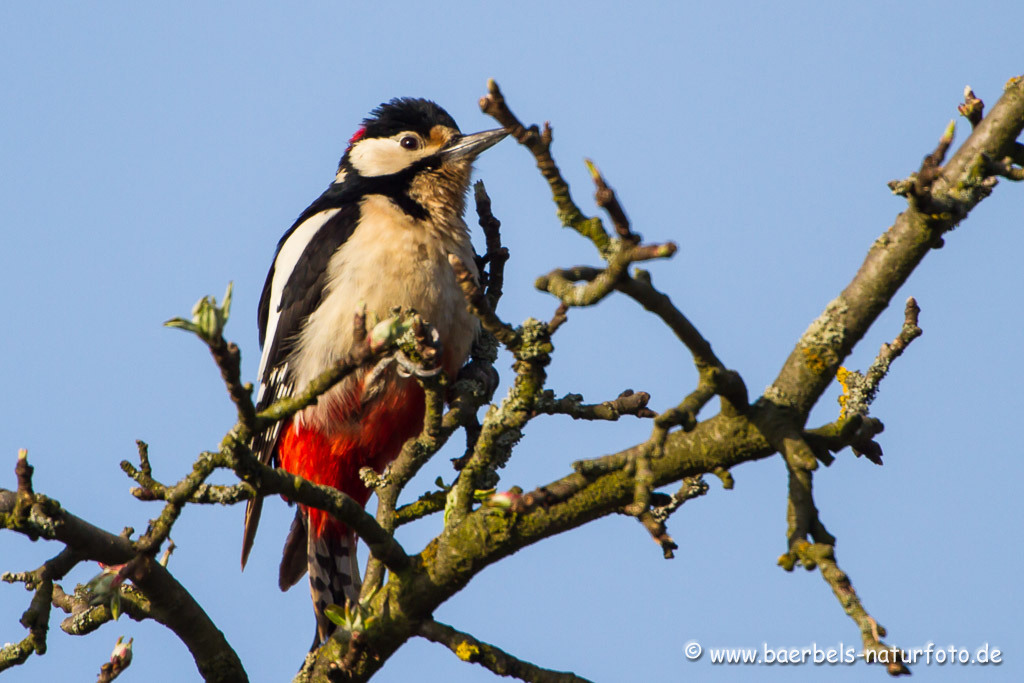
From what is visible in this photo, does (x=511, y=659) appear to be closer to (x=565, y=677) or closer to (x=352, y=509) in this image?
(x=565, y=677)

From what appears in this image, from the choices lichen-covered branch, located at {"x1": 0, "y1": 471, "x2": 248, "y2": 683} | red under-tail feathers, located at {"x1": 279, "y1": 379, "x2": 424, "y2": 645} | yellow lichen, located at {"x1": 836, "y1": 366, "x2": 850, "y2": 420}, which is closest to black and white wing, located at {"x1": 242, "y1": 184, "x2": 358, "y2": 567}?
red under-tail feathers, located at {"x1": 279, "y1": 379, "x2": 424, "y2": 645}

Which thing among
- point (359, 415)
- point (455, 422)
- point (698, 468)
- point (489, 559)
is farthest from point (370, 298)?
point (698, 468)

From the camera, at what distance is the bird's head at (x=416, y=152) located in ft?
17.1

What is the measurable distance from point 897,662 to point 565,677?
3.97 feet

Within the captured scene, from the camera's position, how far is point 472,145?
5.27 m

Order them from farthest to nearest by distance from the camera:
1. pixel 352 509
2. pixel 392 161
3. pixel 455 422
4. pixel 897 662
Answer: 1. pixel 392 161
2. pixel 455 422
3. pixel 352 509
4. pixel 897 662

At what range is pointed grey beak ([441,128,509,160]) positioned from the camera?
527 cm

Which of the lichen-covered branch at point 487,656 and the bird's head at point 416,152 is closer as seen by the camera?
the lichen-covered branch at point 487,656

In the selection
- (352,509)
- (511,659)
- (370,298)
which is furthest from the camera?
(370,298)

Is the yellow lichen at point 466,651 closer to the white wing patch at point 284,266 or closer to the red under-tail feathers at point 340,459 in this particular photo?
the red under-tail feathers at point 340,459

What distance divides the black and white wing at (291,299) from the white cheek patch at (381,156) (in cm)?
40

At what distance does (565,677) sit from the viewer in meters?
2.98

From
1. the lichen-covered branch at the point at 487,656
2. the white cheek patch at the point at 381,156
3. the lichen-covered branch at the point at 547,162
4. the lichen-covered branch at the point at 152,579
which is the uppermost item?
the white cheek patch at the point at 381,156

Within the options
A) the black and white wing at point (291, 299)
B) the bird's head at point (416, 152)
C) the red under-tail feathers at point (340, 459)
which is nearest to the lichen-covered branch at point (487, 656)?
the red under-tail feathers at point (340, 459)
